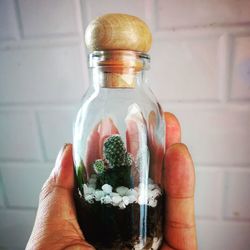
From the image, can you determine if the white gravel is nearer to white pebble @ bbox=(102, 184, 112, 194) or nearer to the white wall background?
white pebble @ bbox=(102, 184, 112, 194)

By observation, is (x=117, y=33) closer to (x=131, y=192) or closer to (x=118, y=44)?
(x=118, y=44)

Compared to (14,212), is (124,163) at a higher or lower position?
higher

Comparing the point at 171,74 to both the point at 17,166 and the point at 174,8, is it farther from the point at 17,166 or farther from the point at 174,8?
the point at 17,166

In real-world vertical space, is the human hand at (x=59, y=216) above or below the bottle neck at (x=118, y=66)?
below

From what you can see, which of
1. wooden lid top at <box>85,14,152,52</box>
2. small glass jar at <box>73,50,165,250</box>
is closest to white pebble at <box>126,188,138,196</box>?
small glass jar at <box>73,50,165,250</box>

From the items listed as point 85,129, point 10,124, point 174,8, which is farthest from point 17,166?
point 174,8

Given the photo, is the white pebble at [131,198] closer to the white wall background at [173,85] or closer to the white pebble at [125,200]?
the white pebble at [125,200]

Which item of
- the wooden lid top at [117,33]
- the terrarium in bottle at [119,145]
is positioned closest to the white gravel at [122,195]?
the terrarium in bottle at [119,145]

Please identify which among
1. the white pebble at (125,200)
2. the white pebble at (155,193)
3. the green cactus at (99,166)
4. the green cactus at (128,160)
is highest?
the green cactus at (128,160)
